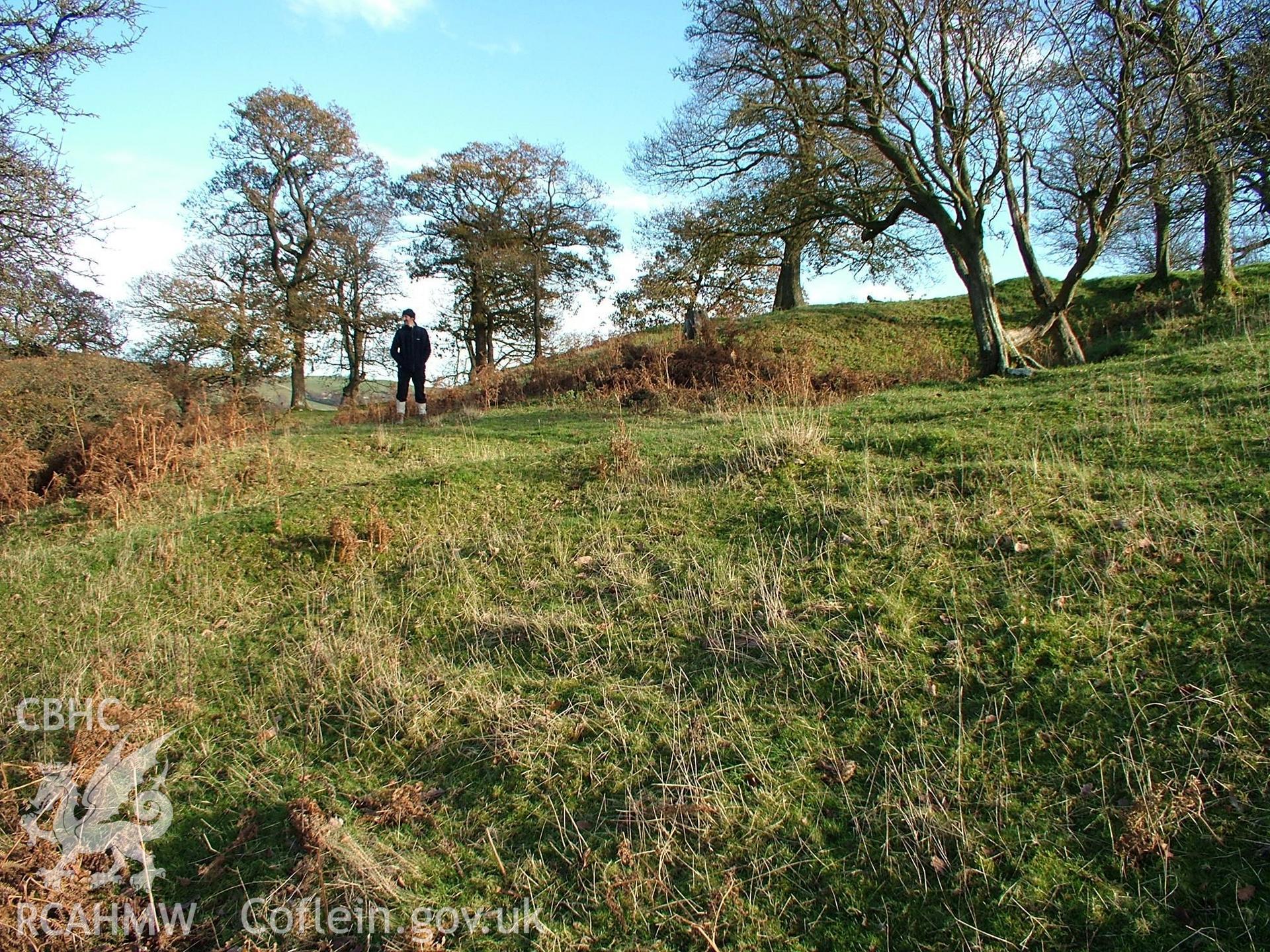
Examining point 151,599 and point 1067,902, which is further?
point 151,599

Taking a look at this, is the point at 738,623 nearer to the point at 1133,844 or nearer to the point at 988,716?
the point at 988,716

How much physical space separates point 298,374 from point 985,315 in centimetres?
2267

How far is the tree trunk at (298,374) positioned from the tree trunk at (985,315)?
20.5 m

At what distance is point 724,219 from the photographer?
15.9m

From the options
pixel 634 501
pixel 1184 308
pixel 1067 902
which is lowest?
pixel 1067 902

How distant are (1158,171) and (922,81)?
401cm

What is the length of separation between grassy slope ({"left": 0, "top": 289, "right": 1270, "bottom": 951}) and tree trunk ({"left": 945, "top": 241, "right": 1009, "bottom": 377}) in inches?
191

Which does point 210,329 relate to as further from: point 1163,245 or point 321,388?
point 1163,245

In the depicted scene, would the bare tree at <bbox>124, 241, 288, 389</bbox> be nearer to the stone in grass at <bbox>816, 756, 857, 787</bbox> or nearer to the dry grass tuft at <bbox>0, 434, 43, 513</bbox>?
the dry grass tuft at <bbox>0, 434, 43, 513</bbox>

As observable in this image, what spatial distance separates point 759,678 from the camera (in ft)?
14.0

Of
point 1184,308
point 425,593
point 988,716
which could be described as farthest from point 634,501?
point 1184,308

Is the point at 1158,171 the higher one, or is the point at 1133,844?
the point at 1158,171

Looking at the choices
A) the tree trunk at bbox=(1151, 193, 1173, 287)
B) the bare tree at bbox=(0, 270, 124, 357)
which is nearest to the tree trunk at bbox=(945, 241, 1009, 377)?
the tree trunk at bbox=(1151, 193, 1173, 287)

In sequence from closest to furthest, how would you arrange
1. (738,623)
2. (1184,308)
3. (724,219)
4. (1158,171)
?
(738,623) < (1158,171) < (724,219) < (1184,308)
